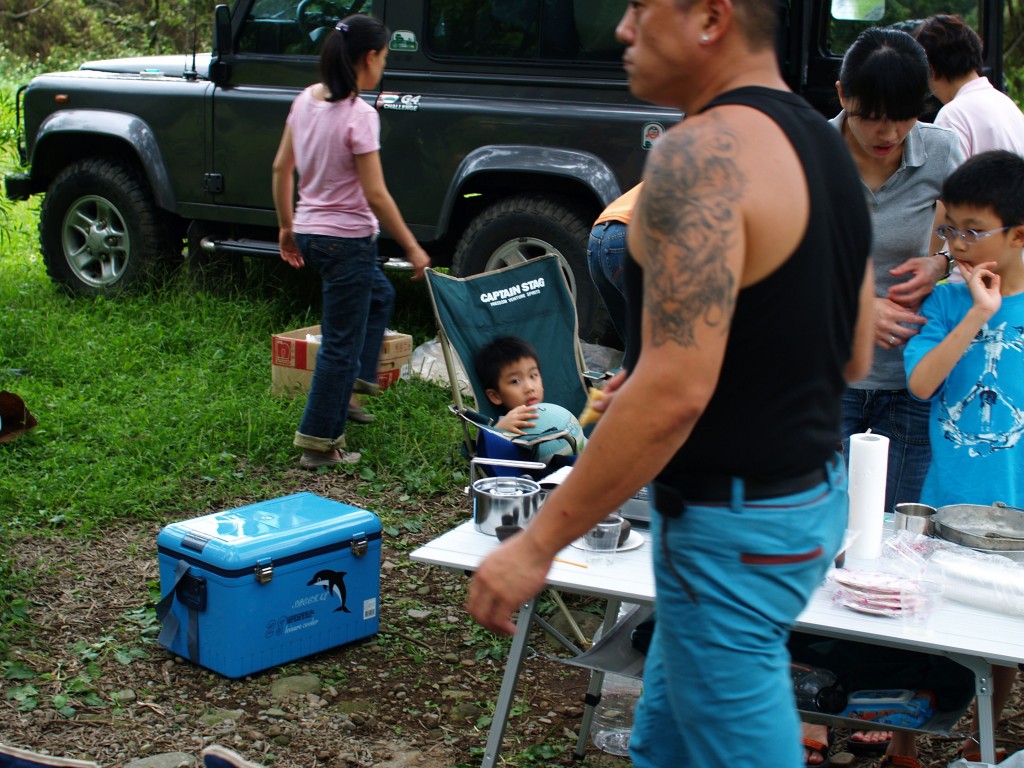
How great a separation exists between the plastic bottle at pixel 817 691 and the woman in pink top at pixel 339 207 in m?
2.84

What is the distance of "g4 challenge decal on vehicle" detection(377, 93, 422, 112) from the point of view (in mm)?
6602

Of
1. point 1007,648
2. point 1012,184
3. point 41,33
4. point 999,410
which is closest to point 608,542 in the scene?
point 1007,648

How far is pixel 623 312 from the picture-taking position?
15.1 feet

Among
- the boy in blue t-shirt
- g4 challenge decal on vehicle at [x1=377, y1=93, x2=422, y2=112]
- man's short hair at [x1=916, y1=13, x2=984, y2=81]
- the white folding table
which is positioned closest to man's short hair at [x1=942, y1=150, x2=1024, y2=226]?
the boy in blue t-shirt

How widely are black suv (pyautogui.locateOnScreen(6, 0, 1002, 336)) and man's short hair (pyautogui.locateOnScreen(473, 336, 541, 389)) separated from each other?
1.65 m

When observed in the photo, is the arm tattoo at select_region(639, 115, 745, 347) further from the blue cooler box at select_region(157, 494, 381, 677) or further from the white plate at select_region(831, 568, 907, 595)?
the blue cooler box at select_region(157, 494, 381, 677)

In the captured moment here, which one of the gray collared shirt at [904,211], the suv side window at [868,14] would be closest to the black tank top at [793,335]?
the gray collared shirt at [904,211]

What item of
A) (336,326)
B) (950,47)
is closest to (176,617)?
(336,326)

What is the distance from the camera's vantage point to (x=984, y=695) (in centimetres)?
252

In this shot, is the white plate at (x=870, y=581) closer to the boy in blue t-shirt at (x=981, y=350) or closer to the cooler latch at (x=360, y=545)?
the boy in blue t-shirt at (x=981, y=350)

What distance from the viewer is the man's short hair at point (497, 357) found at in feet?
15.3

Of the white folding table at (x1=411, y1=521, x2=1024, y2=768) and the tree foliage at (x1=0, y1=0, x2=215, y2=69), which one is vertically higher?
the tree foliage at (x1=0, y1=0, x2=215, y2=69)

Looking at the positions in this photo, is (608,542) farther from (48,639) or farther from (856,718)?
(48,639)

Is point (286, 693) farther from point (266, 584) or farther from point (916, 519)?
point (916, 519)
